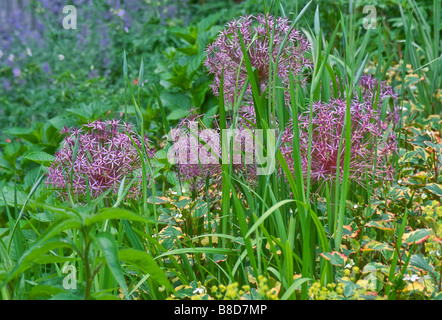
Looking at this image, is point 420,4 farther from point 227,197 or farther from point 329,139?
point 227,197

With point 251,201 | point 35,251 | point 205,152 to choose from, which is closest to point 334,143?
point 251,201

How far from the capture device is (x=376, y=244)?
1431 mm

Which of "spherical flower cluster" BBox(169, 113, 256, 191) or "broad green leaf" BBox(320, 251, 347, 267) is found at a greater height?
"spherical flower cluster" BBox(169, 113, 256, 191)

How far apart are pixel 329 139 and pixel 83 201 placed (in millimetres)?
932

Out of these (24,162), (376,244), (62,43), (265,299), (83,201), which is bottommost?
(265,299)

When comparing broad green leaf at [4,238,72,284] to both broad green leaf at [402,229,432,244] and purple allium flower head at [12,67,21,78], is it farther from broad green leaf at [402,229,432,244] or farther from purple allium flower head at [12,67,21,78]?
purple allium flower head at [12,67,21,78]

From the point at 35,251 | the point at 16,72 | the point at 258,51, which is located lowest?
the point at 35,251

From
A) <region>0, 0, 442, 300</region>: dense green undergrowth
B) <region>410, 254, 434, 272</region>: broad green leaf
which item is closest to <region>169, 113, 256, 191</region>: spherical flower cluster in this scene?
<region>0, 0, 442, 300</region>: dense green undergrowth

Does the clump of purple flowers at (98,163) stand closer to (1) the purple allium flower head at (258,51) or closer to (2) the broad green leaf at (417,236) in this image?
(1) the purple allium flower head at (258,51)

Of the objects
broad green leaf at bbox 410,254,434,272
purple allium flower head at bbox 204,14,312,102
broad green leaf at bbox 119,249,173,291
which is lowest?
broad green leaf at bbox 410,254,434,272

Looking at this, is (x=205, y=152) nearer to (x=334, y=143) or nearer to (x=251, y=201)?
(x=251, y=201)

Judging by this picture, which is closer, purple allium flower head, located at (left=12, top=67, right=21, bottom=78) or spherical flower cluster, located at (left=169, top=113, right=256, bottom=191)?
spherical flower cluster, located at (left=169, top=113, right=256, bottom=191)

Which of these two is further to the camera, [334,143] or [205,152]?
[205,152]

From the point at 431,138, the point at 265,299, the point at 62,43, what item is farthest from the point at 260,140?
the point at 62,43
